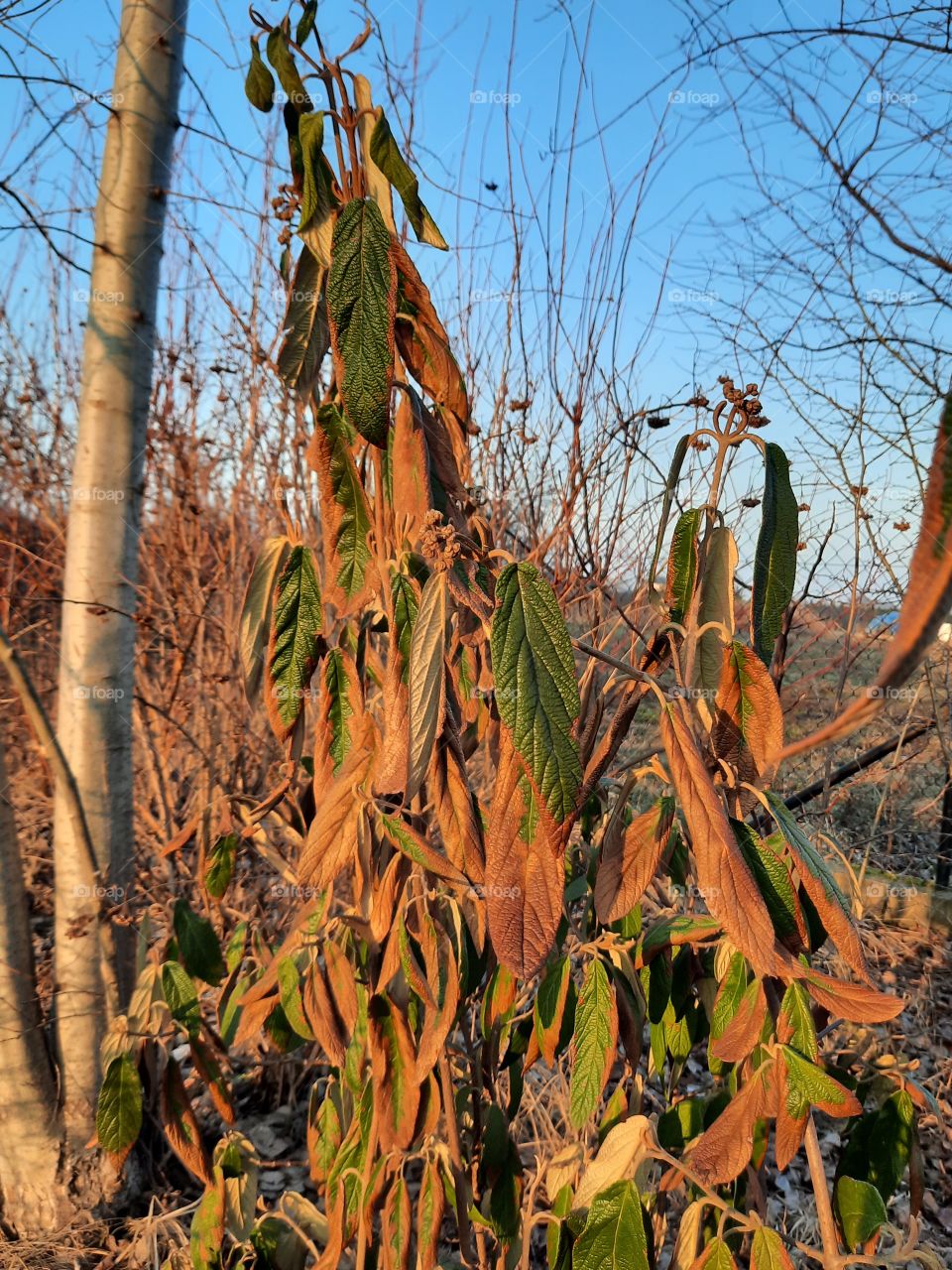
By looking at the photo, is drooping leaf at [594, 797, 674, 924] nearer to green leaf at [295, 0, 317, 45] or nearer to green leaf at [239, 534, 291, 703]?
green leaf at [239, 534, 291, 703]

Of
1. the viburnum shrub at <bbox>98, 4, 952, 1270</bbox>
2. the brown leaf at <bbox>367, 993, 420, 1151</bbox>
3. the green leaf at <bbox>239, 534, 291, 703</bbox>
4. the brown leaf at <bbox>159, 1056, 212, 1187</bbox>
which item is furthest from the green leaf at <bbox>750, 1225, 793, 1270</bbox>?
the brown leaf at <bbox>159, 1056, 212, 1187</bbox>

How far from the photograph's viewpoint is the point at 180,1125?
1.26 metres

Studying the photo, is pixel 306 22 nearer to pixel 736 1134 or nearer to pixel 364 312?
pixel 364 312

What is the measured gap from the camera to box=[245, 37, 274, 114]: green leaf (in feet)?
2.93

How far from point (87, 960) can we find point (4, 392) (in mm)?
2716

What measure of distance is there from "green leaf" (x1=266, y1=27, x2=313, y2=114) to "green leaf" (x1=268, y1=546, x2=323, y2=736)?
46 cm

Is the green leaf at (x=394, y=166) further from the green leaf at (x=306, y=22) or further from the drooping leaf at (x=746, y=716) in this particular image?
the drooping leaf at (x=746, y=716)

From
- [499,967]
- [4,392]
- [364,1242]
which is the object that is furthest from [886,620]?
[4,392]

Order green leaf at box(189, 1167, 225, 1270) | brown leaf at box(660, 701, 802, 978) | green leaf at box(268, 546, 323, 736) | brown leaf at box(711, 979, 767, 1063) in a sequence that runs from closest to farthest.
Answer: brown leaf at box(660, 701, 802, 978), brown leaf at box(711, 979, 767, 1063), green leaf at box(268, 546, 323, 736), green leaf at box(189, 1167, 225, 1270)

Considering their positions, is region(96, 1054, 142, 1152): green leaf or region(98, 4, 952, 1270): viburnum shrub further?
region(96, 1054, 142, 1152): green leaf

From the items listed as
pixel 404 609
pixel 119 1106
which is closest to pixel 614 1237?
pixel 404 609

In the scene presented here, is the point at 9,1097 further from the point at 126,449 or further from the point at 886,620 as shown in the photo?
the point at 886,620

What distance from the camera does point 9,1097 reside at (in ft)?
5.10

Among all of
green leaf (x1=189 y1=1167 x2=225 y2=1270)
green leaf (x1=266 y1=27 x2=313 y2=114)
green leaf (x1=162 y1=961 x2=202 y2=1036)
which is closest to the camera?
green leaf (x1=266 y1=27 x2=313 y2=114)
